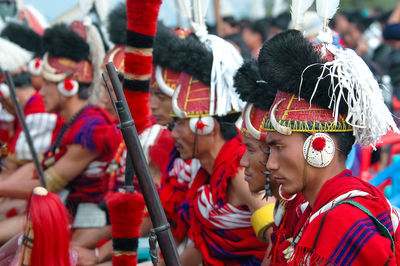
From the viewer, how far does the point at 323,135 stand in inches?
87.8

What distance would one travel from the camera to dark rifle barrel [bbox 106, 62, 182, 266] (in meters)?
2.04

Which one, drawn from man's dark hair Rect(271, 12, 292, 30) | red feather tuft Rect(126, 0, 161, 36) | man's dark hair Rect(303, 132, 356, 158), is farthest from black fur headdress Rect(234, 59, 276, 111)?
man's dark hair Rect(271, 12, 292, 30)

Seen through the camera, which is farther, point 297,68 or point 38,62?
point 38,62

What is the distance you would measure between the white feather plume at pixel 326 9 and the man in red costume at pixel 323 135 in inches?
8.8

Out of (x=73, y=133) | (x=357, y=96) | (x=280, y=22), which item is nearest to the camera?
(x=357, y=96)

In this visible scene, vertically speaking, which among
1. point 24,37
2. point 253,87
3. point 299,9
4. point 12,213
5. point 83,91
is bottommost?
point 12,213

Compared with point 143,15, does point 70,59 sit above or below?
below

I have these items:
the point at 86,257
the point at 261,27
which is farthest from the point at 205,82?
the point at 261,27

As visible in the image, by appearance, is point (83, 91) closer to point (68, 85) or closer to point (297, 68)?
point (68, 85)

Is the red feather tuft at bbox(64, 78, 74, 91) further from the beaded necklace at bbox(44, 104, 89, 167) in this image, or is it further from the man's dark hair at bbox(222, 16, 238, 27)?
the man's dark hair at bbox(222, 16, 238, 27)

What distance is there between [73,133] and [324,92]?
283 centimetres

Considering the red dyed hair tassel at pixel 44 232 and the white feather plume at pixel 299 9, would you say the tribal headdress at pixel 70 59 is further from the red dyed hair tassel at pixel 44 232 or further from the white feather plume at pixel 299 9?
the white feather plume at pixel 299 9

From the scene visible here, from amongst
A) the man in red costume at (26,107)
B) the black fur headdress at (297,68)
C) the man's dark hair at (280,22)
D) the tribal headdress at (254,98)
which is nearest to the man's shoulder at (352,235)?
the black fur headdress at (297,68)

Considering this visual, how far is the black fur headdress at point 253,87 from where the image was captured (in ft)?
9.39
